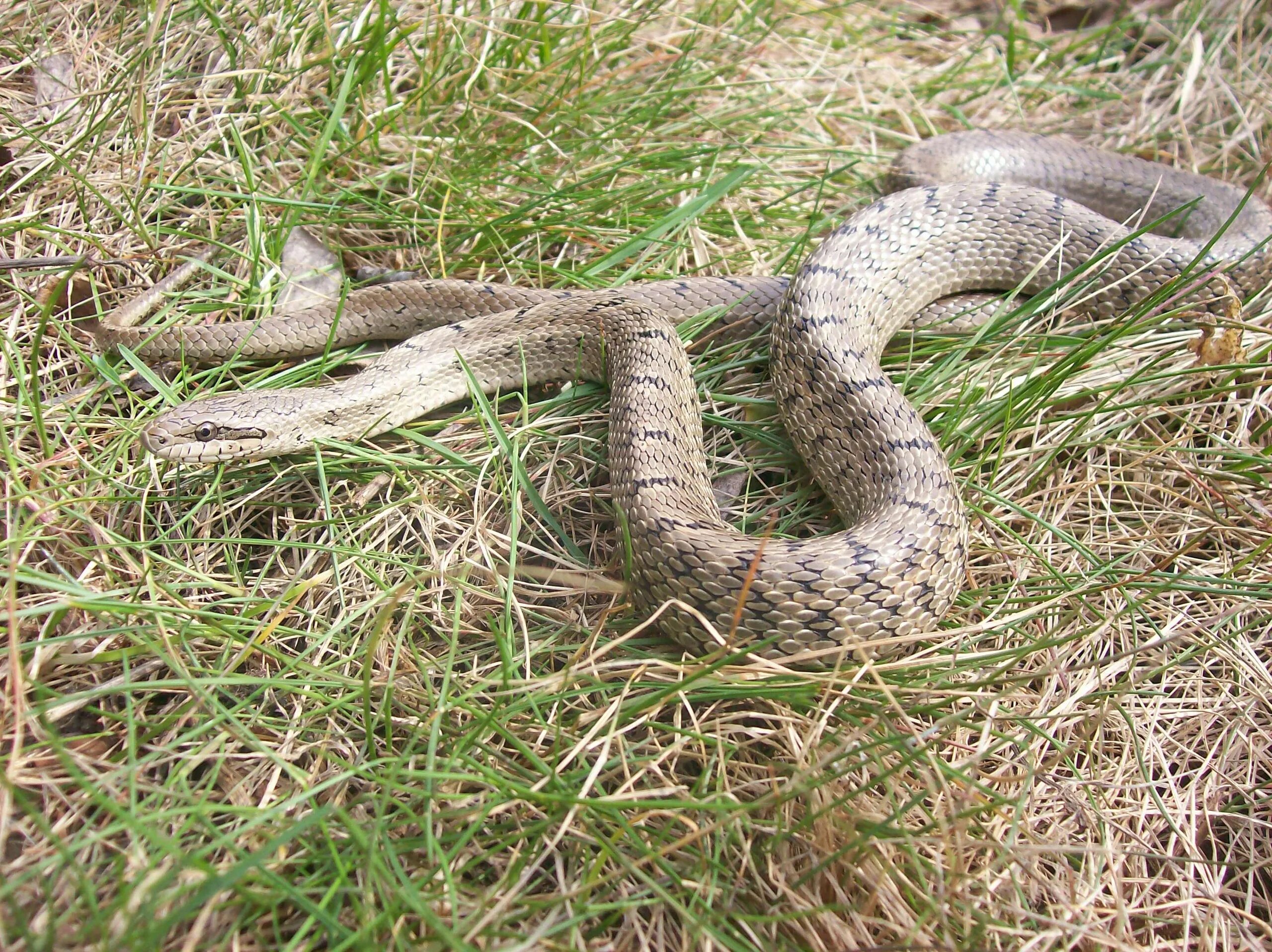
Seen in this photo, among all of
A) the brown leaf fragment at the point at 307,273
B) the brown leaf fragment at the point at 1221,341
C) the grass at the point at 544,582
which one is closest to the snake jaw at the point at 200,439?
the grass at the point at 544,582

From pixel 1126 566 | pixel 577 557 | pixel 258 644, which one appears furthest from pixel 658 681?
pixel 1126 566

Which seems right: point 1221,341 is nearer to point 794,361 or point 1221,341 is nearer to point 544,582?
point 794,361

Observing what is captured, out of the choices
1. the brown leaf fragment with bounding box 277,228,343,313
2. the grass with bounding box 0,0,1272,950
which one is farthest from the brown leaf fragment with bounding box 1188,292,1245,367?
the brown leaf fragment with bounding box 277,228,343,313

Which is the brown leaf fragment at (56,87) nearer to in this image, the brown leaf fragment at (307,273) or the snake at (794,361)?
the snake at (794,361)

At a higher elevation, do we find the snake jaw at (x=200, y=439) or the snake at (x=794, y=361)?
the snake at (x=794, y=361)

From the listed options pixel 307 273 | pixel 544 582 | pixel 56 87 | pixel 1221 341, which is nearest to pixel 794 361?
pixel 544 582

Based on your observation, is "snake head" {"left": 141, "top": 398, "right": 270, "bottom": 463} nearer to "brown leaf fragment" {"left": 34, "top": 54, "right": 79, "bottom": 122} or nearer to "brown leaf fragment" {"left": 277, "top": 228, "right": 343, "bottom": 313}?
"brown leaf fragment" {"left": 277, "top": 228, "right": 343, "bottom": 313}
